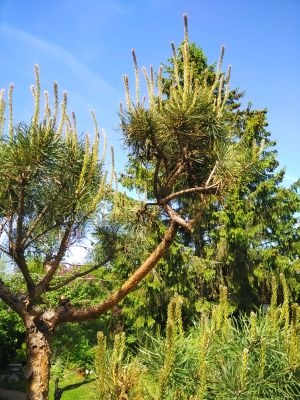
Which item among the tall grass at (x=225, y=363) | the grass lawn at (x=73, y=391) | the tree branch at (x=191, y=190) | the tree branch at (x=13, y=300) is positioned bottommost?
the grass lawn at (x=73, y=391)

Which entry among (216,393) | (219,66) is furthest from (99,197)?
(216,393)

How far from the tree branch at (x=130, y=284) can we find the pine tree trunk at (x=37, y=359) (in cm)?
32

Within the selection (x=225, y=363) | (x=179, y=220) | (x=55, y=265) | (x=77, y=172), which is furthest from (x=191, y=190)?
(x=225, y=363)

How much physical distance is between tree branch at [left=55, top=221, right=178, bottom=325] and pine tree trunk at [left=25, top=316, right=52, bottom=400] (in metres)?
0.32

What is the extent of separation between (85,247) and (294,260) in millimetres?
9538

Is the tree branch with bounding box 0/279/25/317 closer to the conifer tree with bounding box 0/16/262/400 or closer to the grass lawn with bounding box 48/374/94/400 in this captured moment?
the conifer tree with bounding box 0/16/262/400

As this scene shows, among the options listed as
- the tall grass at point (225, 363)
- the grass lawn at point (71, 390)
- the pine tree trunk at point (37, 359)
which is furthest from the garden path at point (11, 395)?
the tall grass at point (225, 363)

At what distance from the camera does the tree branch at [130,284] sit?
654 centimetres

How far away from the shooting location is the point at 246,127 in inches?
581

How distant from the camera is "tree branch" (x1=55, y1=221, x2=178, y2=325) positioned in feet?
21.4

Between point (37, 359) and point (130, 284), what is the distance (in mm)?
1727

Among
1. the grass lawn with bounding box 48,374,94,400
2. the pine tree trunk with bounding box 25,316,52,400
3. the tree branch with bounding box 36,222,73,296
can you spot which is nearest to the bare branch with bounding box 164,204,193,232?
the tree branch with bounding box 36,222,73,296

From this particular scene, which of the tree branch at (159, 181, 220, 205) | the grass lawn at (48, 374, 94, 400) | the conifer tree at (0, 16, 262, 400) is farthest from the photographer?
the grass lawn at (48, 374, 94, 400)

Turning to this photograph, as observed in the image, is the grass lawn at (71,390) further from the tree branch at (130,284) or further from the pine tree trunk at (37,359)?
the pine tree trunk at (37,359)
